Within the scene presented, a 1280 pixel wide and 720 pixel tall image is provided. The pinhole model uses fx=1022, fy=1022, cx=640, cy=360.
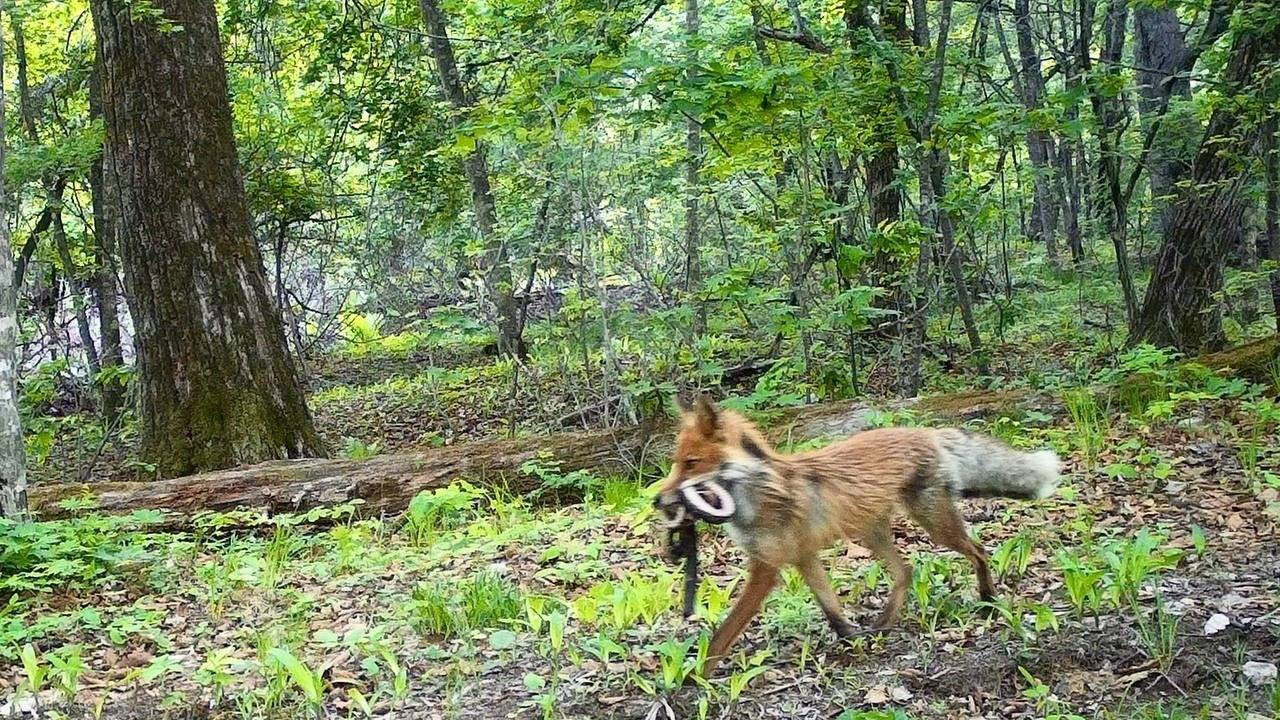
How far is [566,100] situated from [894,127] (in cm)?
294

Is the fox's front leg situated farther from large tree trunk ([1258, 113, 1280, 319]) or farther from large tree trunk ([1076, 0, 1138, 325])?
large tree trunk ([1258, 113, 1280, 319])

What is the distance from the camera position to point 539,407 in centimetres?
998

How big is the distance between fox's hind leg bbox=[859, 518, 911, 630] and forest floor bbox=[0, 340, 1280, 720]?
71 mm

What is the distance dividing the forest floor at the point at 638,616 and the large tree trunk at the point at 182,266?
1671 millimetres

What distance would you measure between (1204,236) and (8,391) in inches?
348

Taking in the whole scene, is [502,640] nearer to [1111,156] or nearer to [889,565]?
[889,565]

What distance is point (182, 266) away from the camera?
810 cm

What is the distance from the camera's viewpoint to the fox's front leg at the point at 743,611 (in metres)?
3.87

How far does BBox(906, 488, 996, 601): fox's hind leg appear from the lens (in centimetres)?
432

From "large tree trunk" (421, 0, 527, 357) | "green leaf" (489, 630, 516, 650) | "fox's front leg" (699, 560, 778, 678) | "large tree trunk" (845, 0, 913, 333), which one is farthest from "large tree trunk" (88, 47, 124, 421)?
"fox's front leg" (699, 560, 778, 678)

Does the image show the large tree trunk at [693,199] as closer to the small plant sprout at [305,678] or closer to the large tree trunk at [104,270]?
the small plant sprout at [305,678]

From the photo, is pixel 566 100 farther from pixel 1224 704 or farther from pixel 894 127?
pixel 1224 704

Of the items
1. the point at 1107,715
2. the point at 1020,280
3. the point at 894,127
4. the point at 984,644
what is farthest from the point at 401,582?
the point at 1020,280

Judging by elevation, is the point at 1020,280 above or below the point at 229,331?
below
